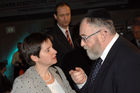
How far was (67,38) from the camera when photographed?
10.2ft

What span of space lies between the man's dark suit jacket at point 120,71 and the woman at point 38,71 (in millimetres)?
494

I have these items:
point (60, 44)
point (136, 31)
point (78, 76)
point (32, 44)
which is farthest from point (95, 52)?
point (136, 31)

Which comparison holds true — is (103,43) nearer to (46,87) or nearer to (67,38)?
(46,87)

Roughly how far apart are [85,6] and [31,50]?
12.9 ft

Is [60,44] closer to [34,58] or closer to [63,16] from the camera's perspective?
[63,16]

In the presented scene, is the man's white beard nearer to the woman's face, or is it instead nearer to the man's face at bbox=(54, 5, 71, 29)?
the woman's face

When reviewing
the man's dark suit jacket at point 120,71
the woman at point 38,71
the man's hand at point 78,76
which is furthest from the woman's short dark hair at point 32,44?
the man's dark suit jacket at point 120,71

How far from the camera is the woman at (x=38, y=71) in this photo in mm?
1734

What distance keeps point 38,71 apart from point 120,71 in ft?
2.73

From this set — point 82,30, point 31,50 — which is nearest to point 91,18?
point 82,30

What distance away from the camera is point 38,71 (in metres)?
1.92

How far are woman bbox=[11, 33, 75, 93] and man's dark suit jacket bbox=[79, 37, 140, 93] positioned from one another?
1.62ft

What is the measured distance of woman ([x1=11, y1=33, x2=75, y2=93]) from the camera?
1734 millimetres

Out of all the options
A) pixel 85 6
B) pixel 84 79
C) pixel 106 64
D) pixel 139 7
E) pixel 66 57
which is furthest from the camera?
pixel 139 7
